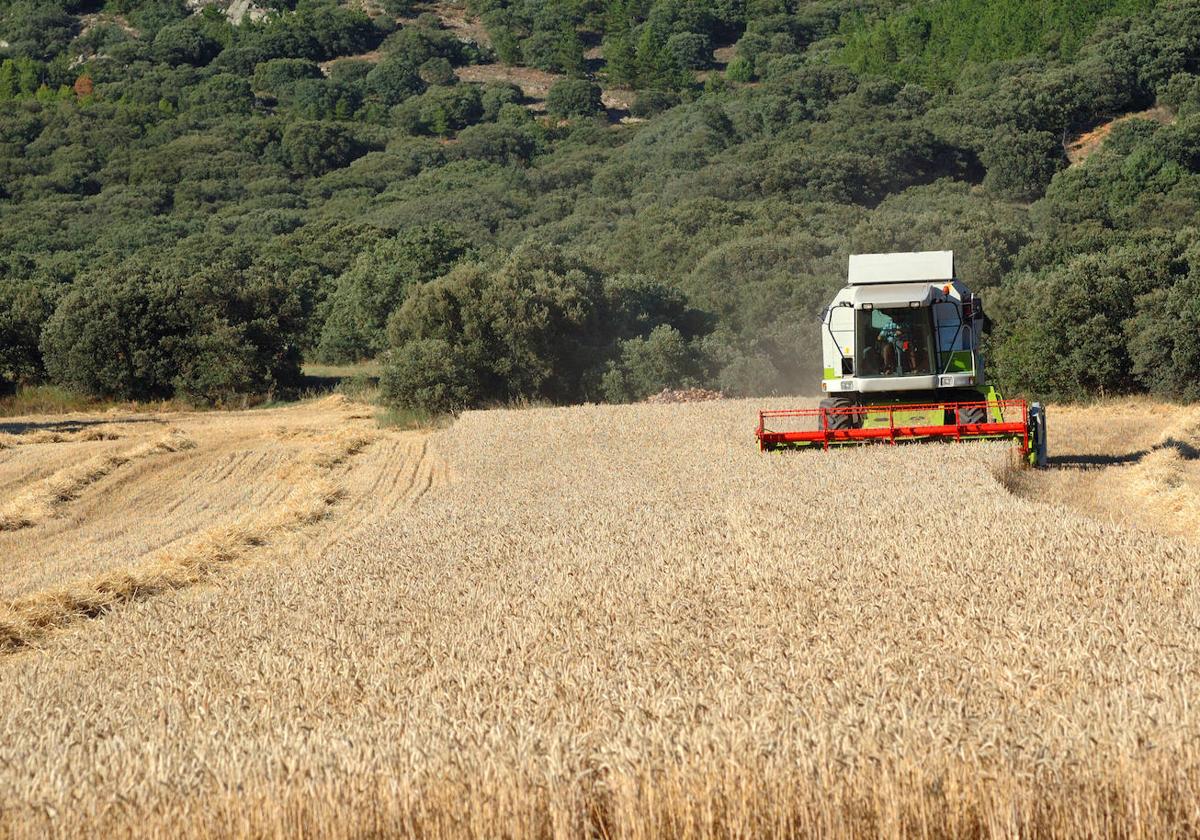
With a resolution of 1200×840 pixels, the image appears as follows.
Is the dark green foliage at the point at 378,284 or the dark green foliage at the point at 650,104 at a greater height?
the dark green foliage at the point at 650,104

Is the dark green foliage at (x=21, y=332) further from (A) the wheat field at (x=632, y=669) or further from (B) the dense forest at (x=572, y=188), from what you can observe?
(A) the wheat field at (x=632, y=669)

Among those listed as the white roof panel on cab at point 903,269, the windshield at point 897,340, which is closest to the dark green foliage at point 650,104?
the white roof panel on cab at point 903,269

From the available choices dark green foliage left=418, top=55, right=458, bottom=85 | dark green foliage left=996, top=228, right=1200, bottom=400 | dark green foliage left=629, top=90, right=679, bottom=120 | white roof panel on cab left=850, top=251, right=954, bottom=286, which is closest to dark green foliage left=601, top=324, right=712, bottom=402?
dark green foliage left=996, top=228, right=1200, bottom=400

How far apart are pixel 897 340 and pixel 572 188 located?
72.5 meters

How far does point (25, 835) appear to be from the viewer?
5262 mm

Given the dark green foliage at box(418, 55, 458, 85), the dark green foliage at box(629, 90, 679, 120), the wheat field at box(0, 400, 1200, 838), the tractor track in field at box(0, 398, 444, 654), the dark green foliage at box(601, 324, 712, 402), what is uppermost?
the dark green foliage at box(418, 55, 458, 85)

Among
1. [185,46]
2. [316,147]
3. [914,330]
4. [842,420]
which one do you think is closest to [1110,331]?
[914,330]

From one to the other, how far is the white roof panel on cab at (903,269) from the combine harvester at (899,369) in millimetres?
237

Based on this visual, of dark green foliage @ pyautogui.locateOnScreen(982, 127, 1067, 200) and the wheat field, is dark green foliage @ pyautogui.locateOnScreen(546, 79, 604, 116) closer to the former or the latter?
dark green foliage @ pyautogui.locateOnScreen(982, 127, 1067, 200)

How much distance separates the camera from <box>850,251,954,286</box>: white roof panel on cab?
2186 centimetres

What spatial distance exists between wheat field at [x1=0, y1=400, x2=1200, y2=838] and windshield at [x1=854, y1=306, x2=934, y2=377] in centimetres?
399

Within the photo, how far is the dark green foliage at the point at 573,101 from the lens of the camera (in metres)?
125

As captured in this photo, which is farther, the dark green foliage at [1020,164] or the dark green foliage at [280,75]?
the dark green foliage at [280,75]

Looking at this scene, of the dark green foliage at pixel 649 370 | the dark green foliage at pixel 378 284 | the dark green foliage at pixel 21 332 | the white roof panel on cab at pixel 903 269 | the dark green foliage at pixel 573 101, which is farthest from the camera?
A: the dark green foliage at pixel 573 101
